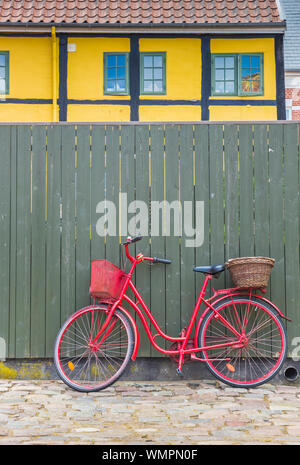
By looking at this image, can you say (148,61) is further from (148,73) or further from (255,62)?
(255,62)

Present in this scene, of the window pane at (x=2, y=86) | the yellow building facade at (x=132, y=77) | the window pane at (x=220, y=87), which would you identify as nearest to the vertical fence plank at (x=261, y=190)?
the yellow building facade at (x=132, y=77)

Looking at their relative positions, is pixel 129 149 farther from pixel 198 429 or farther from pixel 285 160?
pixel 198 429

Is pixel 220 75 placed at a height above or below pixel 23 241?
above

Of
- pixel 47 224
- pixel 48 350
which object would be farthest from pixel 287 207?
pixel 48 350

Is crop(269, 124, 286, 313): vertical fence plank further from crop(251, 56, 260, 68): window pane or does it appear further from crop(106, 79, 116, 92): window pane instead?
crop(251, 56, 260, 68): window pane

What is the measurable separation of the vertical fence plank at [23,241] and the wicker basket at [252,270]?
1.78 meters

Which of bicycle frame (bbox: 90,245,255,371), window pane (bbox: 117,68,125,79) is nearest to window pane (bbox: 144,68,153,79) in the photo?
window pane (bbox: 117,68,125,79)

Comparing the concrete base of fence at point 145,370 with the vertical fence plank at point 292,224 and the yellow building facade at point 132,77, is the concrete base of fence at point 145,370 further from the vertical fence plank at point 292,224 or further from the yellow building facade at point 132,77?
the yellow building facade at point 132,77

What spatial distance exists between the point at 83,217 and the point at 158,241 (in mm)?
688

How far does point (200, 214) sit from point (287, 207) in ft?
2.49

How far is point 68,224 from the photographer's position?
15.8ft

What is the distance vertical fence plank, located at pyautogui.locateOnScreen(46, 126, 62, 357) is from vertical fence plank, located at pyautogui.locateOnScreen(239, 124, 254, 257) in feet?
5.24

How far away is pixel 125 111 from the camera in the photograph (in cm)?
1159

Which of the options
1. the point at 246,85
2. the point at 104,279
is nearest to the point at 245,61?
the point at 246,85
